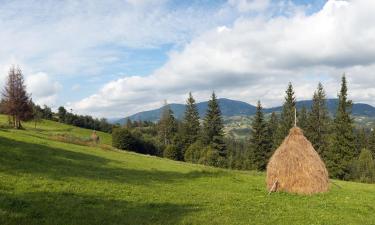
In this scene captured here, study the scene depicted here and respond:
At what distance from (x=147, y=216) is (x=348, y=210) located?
12.2 metres

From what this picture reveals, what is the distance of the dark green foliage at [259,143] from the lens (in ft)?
285

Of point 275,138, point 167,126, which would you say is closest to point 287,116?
point 275,138

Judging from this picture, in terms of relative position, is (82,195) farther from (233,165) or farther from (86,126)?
(86,126)

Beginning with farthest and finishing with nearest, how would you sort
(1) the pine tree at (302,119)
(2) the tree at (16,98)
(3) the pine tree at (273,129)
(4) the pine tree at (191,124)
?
(4) the pine tree at (191,124), (1) the pine tree at (302,119), (3) the pine tree at (273,129), (2) the tree at (16,98)

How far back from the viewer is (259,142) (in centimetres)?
8706

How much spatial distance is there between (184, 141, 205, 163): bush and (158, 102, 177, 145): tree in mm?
17410

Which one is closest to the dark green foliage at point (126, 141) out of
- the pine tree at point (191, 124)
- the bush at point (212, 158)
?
the pine tree at point (191, 124)

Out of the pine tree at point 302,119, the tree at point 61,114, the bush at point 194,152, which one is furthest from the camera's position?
the tree at point 61,114

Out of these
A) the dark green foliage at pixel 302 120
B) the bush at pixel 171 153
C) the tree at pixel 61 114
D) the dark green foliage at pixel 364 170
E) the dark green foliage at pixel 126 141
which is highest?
the tree at pixel 61 114

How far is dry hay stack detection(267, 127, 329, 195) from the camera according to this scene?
27047 millimetres

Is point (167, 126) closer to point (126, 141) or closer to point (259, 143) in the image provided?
point (126, 141)

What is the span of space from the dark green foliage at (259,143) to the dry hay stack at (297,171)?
58.4 meters

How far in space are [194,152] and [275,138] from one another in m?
19.8

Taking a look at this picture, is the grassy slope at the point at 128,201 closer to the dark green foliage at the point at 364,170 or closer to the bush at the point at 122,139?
the dark green foliage at the point at 364,170
